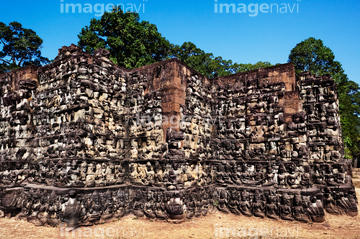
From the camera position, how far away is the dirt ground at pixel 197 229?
759cm

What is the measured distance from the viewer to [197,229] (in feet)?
27.1

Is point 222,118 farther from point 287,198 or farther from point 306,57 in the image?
point 306,57

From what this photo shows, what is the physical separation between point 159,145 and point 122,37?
43.6 feet

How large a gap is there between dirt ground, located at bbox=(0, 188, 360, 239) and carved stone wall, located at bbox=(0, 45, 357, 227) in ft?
1.06

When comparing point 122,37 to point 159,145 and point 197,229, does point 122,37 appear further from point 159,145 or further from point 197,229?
point 197,229

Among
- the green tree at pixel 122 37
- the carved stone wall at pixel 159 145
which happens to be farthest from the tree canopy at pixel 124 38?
the carved stone wall at pixel 159 145

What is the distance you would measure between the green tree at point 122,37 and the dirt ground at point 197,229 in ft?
43.3

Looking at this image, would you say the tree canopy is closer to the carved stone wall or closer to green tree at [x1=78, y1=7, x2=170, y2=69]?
green tree at [x1=78, y1=7, x2=170, y2=69]

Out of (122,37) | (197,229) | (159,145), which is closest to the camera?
(197,229)

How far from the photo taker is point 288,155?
9773 mm

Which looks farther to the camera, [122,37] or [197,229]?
[122,37]

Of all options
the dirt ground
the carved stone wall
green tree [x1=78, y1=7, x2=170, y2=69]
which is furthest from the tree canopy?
the dirt ground

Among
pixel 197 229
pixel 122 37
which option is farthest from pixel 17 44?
pixel 197 229

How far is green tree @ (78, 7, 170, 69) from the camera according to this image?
65.6ft
